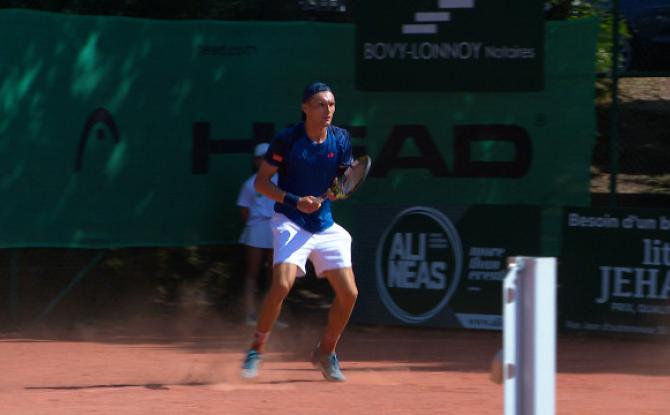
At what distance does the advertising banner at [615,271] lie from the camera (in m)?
9.09

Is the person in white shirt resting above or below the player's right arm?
below

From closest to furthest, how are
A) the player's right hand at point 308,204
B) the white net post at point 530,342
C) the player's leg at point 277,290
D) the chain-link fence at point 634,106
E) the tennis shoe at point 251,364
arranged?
the white net post at point 530,342
the player's right hand at point 308,204
the player's leg at point 277,290
the tennis shoe at point 251,364
the chain-link fence at point 634,106

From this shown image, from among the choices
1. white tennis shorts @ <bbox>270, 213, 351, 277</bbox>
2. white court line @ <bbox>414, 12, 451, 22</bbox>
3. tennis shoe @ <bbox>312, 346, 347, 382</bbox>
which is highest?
white court line @ <bbox>414, 12, 451, 22</bbox>

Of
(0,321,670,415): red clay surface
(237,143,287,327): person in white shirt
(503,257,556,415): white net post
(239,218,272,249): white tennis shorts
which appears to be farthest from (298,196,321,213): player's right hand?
(503,257,556,415): white net post

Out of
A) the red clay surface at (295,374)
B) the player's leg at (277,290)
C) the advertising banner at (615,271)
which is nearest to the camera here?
the red clay surface at (295,374)

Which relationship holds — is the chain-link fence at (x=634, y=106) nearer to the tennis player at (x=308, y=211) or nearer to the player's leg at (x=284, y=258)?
the tennis player at (x=308, y=211)

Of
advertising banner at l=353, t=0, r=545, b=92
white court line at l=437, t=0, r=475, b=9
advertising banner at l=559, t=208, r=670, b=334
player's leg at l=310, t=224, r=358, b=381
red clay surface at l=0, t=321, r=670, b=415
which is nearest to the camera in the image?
red clay surface at l=0, t=321, r=670, b=415

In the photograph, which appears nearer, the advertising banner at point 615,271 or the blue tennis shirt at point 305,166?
the blue tennis shirt at point 305,166

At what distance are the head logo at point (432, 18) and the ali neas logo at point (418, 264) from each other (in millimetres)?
1595

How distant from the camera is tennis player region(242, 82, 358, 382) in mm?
7094

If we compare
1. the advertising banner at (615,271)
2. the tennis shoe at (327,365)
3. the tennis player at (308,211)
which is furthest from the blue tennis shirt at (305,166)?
the advertising banner at (615,271)

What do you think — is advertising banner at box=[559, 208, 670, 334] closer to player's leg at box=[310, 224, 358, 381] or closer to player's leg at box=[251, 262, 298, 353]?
player's leg at box=[310, 224, 358, 381]

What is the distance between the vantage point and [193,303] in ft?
35.9

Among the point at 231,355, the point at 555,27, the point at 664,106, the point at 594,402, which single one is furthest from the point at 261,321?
the point at 664,106
